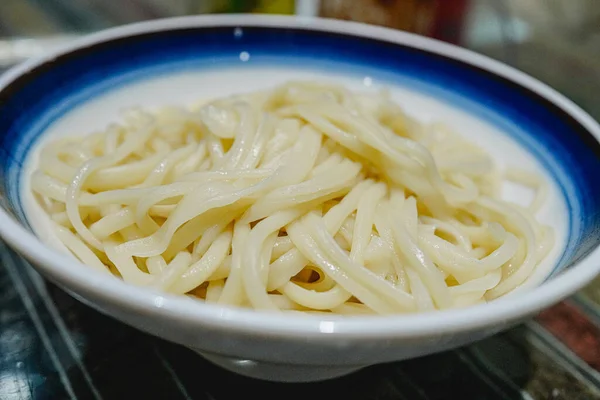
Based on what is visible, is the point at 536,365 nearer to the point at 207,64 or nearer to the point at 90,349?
the point at 90,349

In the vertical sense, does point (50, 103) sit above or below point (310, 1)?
below

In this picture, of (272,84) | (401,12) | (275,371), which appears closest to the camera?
(275,371)

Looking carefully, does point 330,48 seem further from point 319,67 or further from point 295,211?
point 295,211

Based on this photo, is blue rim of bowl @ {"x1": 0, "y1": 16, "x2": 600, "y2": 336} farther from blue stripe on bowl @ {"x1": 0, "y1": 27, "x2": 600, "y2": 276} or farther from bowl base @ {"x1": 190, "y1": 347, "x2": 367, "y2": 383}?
bowl base @ {"x1": 190, "y1": 347, "x2": 367, "y2": 383}

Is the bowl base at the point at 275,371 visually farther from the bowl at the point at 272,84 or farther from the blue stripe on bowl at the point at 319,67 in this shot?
the blue stripe on bowl at the point at 319,67

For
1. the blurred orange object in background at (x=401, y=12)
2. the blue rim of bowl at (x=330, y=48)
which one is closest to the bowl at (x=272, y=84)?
the blue rim of bowl at (x=330, y=48)

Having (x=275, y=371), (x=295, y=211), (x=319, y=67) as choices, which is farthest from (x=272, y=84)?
(x=275, y=371)

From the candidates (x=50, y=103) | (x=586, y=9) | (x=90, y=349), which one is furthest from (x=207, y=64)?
(x=586, y=9)
